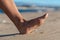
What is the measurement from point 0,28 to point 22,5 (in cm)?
463

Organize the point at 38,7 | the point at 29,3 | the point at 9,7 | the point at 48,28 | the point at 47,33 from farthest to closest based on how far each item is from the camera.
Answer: the point at 29,3
the point at 38,7
the point at 48,28
the point at 47,33
the point at 9,7

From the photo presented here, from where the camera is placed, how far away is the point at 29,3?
361 inches

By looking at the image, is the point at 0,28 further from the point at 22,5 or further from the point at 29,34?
the point at 22,5

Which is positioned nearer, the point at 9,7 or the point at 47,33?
the point at 9,7

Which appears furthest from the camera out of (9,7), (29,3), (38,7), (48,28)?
(29,3)

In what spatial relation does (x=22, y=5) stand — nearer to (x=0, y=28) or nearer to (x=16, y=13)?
(x=0, y=28)

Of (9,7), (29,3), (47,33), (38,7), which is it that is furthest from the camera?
(29,3)

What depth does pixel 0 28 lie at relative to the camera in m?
4.40

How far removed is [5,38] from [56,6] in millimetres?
5165

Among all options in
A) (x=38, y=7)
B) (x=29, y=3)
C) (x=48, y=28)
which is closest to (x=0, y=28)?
(x=48, y=28)

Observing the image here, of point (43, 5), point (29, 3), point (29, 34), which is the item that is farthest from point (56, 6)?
point (29, 34)

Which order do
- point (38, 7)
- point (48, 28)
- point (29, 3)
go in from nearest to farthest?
point (48, 28)
point (38, 7)
point (29, 3)

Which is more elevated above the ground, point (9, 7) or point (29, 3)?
point (9, 7)

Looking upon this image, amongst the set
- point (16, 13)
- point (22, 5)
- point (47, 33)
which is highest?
→ point (16, 13)
